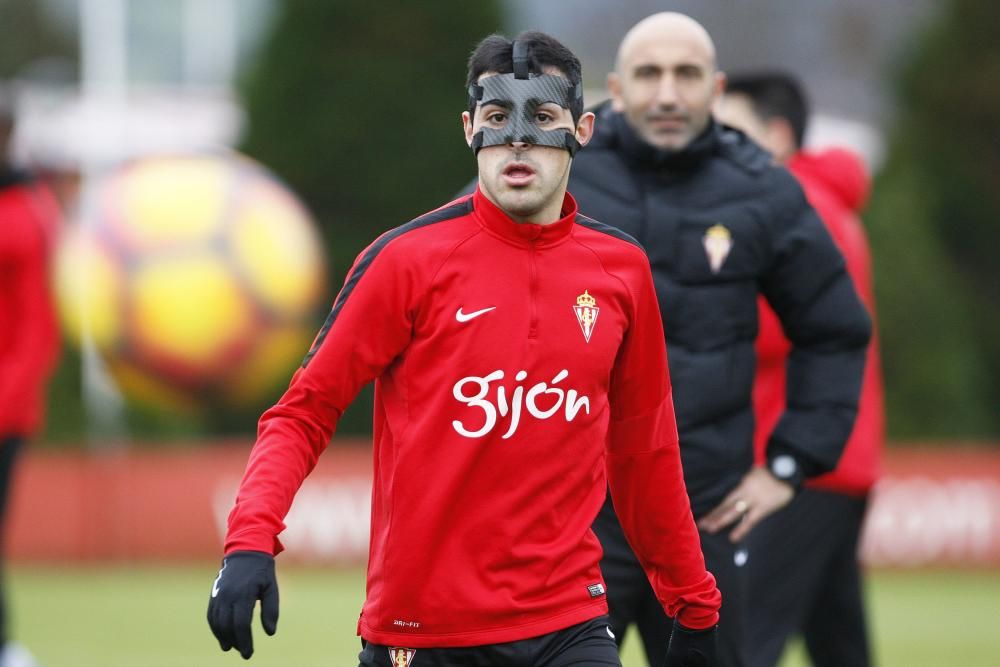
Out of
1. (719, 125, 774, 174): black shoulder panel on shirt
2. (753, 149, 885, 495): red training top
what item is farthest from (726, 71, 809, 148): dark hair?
(719, 125, 774, 174): black shoulder panel on shirt

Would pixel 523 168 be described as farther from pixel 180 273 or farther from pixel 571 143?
pixel 180 273

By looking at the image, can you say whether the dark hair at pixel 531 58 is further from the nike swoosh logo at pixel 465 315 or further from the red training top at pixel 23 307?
the red training top at pixel 23 307

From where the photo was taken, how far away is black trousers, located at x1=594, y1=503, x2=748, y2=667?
559 centimetres

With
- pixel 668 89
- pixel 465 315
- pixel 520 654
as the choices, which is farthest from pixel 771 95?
pixel 520 654

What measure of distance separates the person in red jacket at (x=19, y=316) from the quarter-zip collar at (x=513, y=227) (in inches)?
191

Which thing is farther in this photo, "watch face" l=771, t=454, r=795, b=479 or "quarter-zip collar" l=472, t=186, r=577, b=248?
"watch face" l=771, t=454, r=795, b=479

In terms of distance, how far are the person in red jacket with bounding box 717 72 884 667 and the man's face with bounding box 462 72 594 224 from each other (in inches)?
85.0

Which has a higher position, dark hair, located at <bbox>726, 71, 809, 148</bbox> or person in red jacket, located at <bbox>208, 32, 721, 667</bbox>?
dark hair, located at <bbox>726, 71, 809, 148</bbox>

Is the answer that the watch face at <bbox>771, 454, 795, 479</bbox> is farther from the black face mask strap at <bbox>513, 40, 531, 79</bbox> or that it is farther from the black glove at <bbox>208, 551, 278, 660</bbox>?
the black glove at <bbox>208, 551, 278, 660</bbox>

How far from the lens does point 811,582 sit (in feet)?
23.0

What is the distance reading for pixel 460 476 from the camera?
4320 mm

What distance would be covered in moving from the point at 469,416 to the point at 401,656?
0.61 metres

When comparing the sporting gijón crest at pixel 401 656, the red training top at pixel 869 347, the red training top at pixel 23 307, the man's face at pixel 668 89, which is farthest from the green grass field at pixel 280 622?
the sporting gijón crest at pixel 401 656

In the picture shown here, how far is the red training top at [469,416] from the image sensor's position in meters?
4.30
